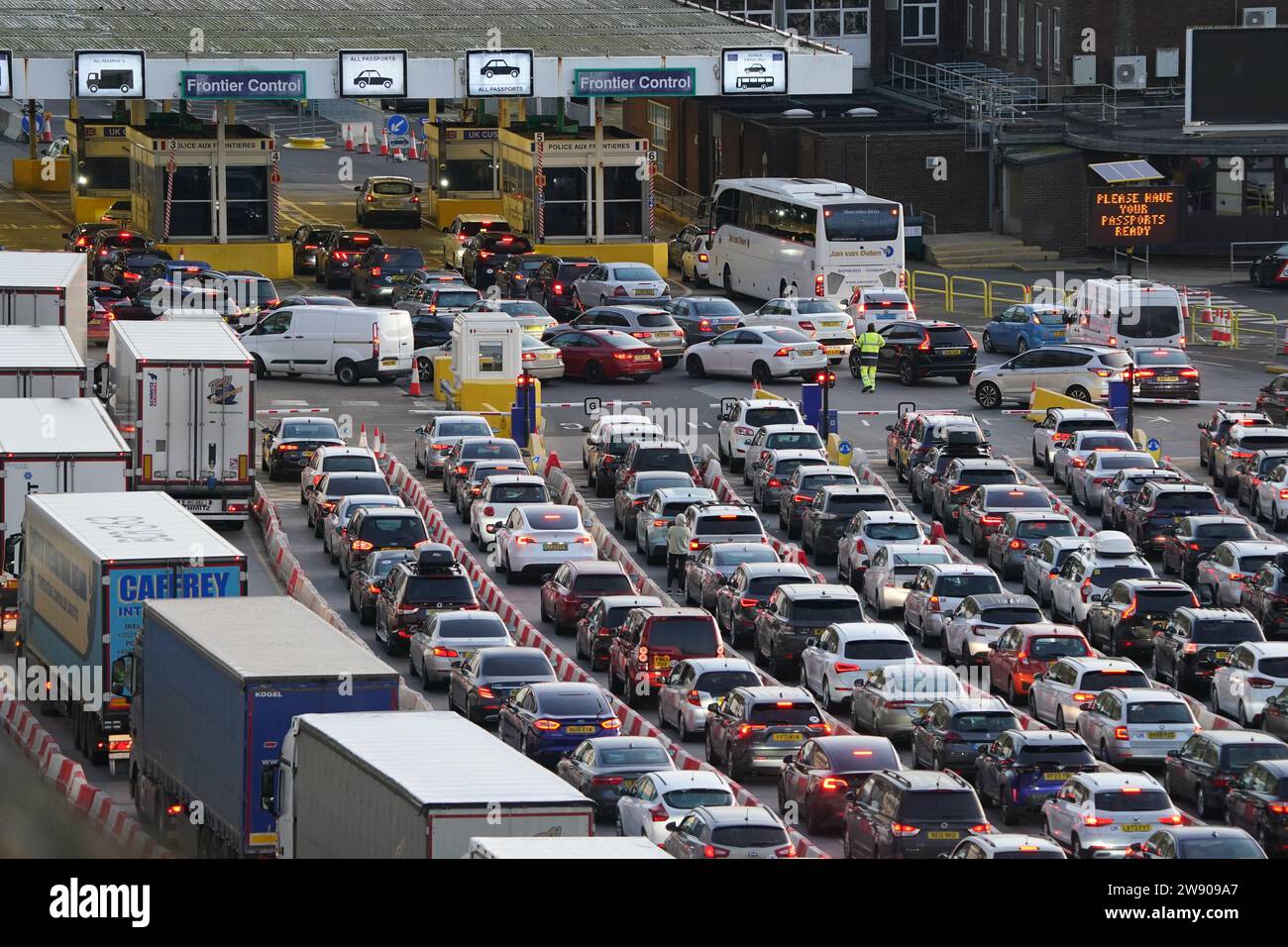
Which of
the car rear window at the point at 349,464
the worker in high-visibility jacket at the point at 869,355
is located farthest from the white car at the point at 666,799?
the worker in high-visibility jacket at the point at 869,355

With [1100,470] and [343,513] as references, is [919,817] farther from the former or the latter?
[1100,470]

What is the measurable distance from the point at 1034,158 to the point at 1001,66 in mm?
16295

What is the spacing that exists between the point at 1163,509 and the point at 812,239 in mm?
24598

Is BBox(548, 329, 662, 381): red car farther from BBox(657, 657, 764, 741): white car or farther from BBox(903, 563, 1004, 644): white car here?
BBox(657, 657, 764, 741): white car

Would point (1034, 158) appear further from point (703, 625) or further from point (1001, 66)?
point (703, 625)

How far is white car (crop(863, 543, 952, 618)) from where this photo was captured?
39.5 metres

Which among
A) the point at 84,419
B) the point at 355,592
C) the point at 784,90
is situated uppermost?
the point at 784,90

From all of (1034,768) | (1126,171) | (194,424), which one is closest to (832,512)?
(194,424)

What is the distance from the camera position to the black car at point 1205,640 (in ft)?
115

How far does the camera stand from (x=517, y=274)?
226ft

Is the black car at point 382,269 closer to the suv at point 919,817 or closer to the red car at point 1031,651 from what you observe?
the red car at point 1031,651

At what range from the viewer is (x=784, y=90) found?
75.2 m

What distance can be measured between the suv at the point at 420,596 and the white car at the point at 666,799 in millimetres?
9198

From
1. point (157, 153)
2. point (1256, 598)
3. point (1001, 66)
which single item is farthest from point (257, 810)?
point (1001, 66)
